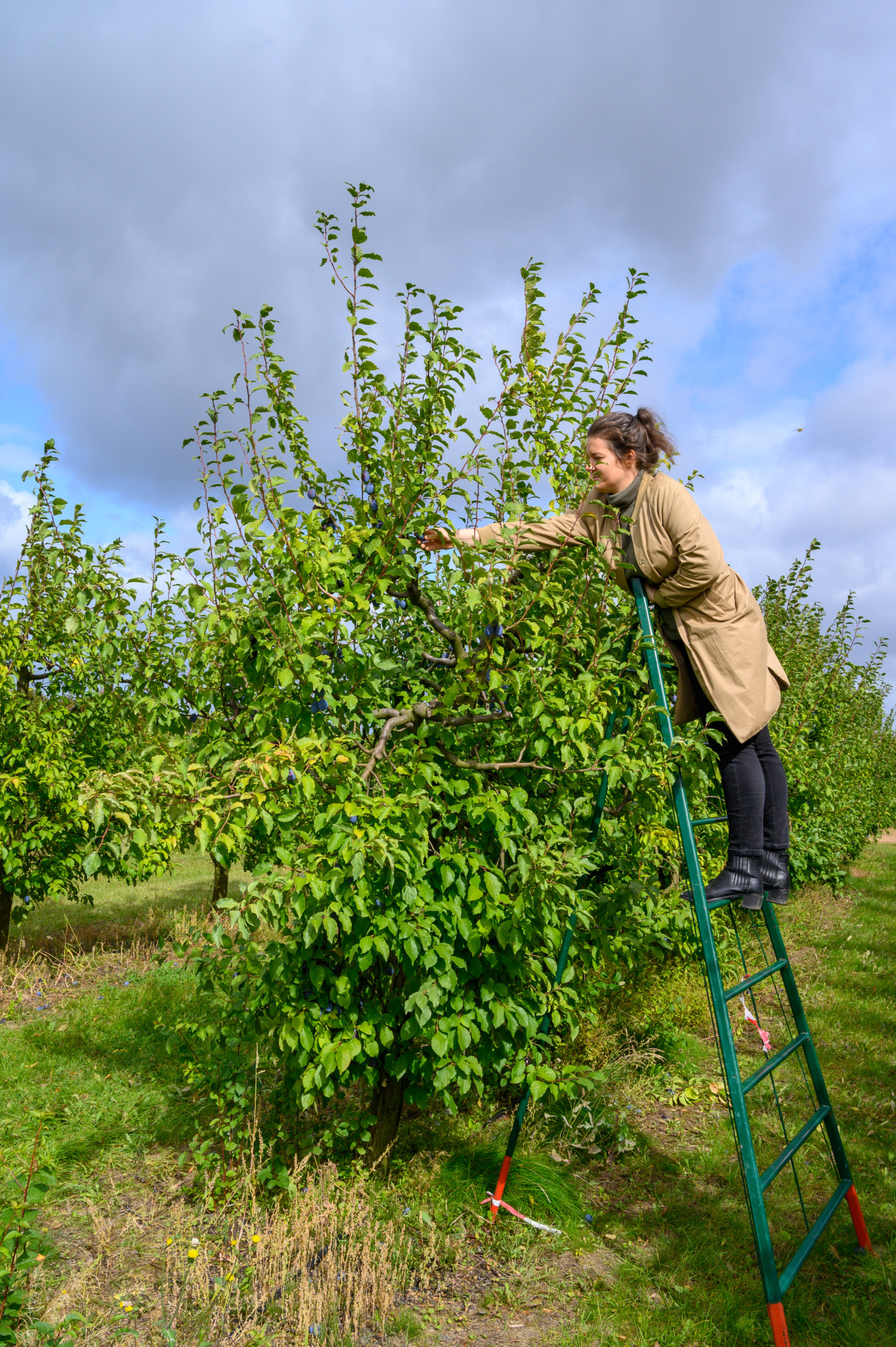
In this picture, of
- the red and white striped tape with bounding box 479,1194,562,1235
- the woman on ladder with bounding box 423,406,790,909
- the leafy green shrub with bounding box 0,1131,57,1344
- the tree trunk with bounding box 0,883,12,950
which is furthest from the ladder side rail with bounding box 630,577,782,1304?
the tree trunk with bounding box 0,883,12,950

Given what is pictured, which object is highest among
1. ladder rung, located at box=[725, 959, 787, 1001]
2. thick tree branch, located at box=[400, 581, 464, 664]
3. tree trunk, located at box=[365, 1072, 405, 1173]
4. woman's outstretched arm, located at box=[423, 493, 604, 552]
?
woman's outstretched arm, located at box=[423, 493, 604, 552]

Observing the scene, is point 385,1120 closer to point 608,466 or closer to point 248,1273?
point 248,1273

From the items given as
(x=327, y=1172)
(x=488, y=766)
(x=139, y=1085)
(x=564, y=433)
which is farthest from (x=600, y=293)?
(x=139, y=1085)

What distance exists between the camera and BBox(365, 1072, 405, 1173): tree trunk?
3459mm

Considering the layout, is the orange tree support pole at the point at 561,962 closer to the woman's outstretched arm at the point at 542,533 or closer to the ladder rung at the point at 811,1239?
the woman's outstretched arm at the point at 542,533

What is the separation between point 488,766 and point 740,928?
502 cm

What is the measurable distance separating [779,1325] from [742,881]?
1.28 meters

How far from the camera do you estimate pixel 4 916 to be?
730 centimetres

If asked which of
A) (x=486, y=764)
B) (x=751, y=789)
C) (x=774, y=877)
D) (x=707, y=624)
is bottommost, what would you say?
(x=774, y=877)

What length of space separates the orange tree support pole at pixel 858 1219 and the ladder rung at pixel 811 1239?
0.03 metres

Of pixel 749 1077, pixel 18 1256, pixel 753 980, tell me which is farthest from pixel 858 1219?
pixel 18 1256

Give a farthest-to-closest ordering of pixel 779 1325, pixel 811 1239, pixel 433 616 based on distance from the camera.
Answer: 1. pixel 433 616
2. pixel 811 1239
3. pixel 779 1325

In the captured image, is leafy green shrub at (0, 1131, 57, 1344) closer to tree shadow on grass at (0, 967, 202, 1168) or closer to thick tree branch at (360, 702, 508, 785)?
tree shadow on grass at (0, 967, 202, 1168)

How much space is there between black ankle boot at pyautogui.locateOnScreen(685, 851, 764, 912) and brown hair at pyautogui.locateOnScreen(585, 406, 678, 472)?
4.87 feet
